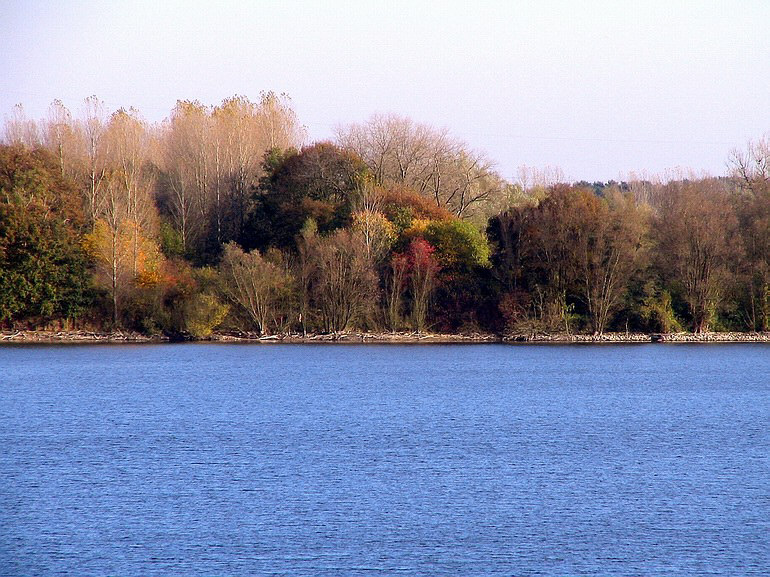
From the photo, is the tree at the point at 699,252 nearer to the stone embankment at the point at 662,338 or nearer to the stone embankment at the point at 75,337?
the stone embankment at the point at 662,338

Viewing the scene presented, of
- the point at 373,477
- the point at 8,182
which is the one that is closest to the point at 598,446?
the point at 373,477

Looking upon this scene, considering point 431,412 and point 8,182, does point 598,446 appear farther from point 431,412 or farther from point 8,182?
point 8,182

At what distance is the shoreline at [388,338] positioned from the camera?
5319 centimetres

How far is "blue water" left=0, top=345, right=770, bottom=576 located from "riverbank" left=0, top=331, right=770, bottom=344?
15.5m

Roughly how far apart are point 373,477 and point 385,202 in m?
39.1

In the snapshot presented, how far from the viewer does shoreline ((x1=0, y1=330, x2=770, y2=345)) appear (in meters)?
53.2

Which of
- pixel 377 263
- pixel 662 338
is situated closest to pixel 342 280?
pixel 377 263

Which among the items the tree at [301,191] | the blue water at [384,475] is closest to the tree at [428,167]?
the tree at [301,191]

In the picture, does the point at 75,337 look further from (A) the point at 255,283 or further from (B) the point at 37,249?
(A) the point at 255,283

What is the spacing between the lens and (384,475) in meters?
19.7

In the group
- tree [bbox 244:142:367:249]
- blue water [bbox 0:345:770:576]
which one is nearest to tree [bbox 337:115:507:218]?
tree [bbox 244:142:367:249]

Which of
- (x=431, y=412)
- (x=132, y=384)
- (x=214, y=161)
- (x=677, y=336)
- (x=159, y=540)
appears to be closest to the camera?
(x=159, y=540)

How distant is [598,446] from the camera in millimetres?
23109

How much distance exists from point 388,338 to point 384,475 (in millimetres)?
34345
